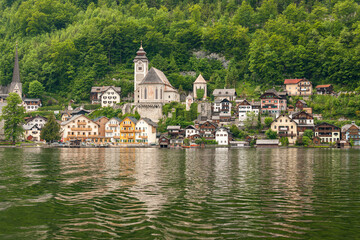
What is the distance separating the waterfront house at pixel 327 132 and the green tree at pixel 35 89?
255 ft

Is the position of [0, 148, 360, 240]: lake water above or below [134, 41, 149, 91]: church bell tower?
below

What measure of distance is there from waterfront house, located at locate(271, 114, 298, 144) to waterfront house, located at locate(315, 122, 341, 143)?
15.3 ft

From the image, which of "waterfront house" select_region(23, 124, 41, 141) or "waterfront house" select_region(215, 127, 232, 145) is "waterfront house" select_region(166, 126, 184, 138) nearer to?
"waterfront house" select_region(215, 127, 232, 145)

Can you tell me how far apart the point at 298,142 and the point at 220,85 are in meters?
33.5

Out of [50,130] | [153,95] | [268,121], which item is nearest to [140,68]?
[153,95]

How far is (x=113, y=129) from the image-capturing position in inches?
3681

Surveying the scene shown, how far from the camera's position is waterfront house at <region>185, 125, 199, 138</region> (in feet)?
281

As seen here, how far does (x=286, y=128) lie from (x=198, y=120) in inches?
815

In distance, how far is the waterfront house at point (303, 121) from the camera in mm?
84375

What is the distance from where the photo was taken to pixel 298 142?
268 feet

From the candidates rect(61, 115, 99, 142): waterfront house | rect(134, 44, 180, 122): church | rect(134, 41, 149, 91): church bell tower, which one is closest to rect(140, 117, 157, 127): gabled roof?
rect(134, 44, 180, 122): church

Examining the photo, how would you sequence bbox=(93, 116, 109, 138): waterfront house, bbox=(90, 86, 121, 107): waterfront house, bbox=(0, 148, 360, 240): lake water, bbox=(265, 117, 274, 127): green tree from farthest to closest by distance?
1. bbox=(90, 86, 121, 107): waterfront house
2. bbox=(93, 116, 109, 138): waterfront house
3. bbox=(265, 117, 274, 127): green tree
4. bbox=(0, 148, 360, 240): lake water

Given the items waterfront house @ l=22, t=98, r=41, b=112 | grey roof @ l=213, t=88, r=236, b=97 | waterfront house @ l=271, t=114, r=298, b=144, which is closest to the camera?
waterfront house @ l=271, t=114, r=298, b=144

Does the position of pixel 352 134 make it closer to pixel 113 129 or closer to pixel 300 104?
pixel 300 104
